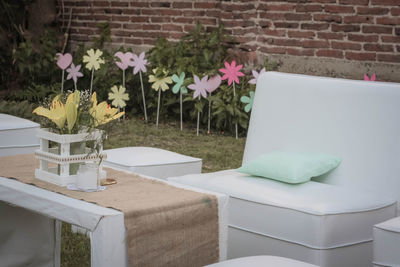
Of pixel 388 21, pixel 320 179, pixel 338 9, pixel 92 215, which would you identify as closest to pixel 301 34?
pixel 338 9

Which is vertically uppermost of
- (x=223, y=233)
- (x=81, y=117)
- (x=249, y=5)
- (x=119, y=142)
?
(x=249, y=5)

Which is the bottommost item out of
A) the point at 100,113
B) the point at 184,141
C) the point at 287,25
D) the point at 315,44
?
the point at 184,141

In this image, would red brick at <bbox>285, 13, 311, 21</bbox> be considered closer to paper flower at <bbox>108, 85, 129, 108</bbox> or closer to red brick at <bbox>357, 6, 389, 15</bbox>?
red brick at <bbox>357, 6, 389, 15</bbox>

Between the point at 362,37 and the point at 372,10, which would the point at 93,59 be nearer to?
the point at 362,37

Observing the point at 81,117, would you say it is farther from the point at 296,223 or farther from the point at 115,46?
the point at 115,46

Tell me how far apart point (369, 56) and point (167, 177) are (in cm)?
335

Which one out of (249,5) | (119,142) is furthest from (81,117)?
(249,5)

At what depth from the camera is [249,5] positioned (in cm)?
727

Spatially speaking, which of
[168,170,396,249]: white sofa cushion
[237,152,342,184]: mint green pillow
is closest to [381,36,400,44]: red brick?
[237,152,342,184]: mint green pillow

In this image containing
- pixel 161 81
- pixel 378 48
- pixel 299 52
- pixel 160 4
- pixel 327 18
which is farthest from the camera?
pixel 160 4

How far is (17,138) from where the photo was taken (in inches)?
176

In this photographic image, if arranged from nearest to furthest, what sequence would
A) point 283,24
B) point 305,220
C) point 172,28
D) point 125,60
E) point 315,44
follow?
point 305,220
point 315,44
point 283,24
point 125,60
point 172,28

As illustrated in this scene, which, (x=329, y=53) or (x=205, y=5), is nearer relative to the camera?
(x=329, y=53)

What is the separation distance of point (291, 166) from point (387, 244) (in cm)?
77
